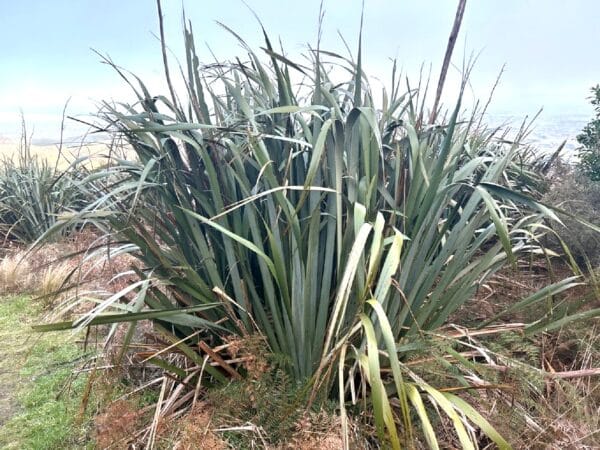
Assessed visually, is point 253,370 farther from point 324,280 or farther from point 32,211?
point 32,211

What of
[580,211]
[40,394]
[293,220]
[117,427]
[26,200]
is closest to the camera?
[293,220]

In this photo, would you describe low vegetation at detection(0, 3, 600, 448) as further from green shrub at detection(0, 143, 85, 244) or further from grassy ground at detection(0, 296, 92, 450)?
green shrub at detection(0, 143, 85, 244)

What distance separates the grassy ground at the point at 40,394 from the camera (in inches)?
88.4

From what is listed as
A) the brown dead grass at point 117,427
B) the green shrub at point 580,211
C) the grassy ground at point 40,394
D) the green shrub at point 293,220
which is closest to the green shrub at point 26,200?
the grassy ground at point 40,394

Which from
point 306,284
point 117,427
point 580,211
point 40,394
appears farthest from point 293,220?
point 580,211

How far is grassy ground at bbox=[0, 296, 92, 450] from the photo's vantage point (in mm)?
2244

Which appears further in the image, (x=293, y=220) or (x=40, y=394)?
(x=40, y=394)

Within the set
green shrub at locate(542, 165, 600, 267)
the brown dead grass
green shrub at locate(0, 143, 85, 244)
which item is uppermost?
green shrub at locate(542, 165, 600, 267)

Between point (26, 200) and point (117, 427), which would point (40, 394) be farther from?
point (26, 200)

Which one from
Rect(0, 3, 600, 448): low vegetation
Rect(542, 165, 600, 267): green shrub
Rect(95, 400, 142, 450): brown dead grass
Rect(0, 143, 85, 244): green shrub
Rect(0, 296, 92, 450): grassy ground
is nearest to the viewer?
Rect(0, 3, 600, 448): low vegetation

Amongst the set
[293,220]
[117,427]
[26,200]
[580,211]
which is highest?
[293,220]

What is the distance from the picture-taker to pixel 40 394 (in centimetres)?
275

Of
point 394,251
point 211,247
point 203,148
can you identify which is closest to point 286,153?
point 203,148

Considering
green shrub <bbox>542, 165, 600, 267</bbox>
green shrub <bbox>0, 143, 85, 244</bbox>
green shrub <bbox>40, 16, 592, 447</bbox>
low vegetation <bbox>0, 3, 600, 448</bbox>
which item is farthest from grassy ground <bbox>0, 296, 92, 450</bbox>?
green shrub <bbox>0, 143, 85, 244</bbox>
